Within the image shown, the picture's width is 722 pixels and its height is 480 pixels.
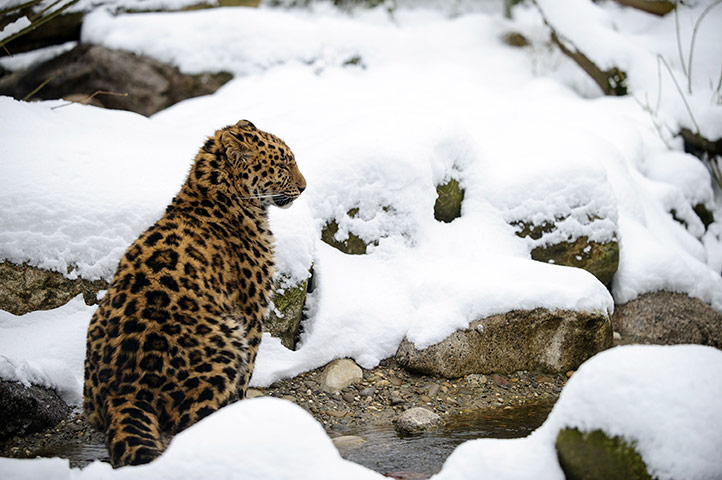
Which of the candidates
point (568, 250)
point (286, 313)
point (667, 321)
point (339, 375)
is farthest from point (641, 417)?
point (667, 321)

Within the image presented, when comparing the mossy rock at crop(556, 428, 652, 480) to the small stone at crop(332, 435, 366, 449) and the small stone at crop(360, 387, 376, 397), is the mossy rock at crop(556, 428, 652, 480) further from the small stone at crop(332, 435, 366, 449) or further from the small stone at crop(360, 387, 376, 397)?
the small stone at crop(360, 387, 376, 397)

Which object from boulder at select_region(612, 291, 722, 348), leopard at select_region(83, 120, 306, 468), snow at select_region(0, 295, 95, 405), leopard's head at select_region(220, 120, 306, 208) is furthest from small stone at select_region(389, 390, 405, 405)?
boulder at select_region(612, 291, 722, 348)

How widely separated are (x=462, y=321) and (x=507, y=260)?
3.10 feet

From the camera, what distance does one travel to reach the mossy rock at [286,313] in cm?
505

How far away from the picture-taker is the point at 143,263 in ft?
11.1

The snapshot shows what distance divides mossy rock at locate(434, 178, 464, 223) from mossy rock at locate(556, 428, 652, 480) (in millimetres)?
4060

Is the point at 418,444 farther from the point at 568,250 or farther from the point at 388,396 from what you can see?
the point at 568,250

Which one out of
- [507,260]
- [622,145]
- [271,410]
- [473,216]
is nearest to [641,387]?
[271,410]

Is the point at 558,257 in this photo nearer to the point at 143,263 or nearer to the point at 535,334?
the point at 535,334

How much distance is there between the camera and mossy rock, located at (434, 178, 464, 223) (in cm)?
635

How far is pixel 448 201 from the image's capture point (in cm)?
638

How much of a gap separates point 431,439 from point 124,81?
7215 millimetres

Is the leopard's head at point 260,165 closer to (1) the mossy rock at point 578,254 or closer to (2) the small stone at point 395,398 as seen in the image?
(2) the small stone at point 395,398

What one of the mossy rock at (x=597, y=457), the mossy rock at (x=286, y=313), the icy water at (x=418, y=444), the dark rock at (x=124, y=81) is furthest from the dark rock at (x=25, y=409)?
the dark rock at (x=124, y=81)
